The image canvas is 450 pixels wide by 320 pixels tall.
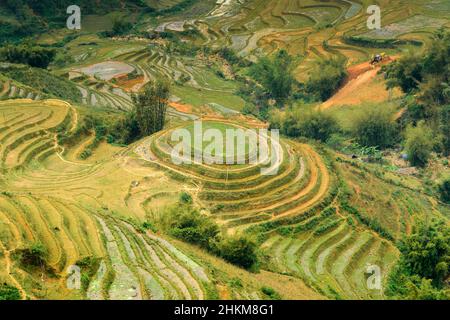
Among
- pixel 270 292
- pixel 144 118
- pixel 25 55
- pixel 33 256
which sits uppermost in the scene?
pixel 25 55

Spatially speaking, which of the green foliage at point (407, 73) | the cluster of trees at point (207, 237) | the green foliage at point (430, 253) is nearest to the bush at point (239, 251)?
the cluster of trees at point (207, 237)

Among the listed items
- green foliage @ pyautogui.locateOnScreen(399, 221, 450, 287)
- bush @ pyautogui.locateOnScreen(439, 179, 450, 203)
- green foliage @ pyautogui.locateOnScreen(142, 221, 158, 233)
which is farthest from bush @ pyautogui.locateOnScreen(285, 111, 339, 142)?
green foliage @ pyautogui.locateOnScreen(142, 221, 158, 233)

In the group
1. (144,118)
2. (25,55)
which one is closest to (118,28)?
(25,55)

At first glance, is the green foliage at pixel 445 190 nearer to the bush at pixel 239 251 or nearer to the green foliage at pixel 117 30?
the bush at pixel 239 251

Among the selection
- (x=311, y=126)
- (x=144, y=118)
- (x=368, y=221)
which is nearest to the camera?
(x=368, y=221)

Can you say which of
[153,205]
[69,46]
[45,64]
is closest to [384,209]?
[153,205]

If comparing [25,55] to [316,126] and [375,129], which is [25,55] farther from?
[375,129]

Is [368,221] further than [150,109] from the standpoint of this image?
No
